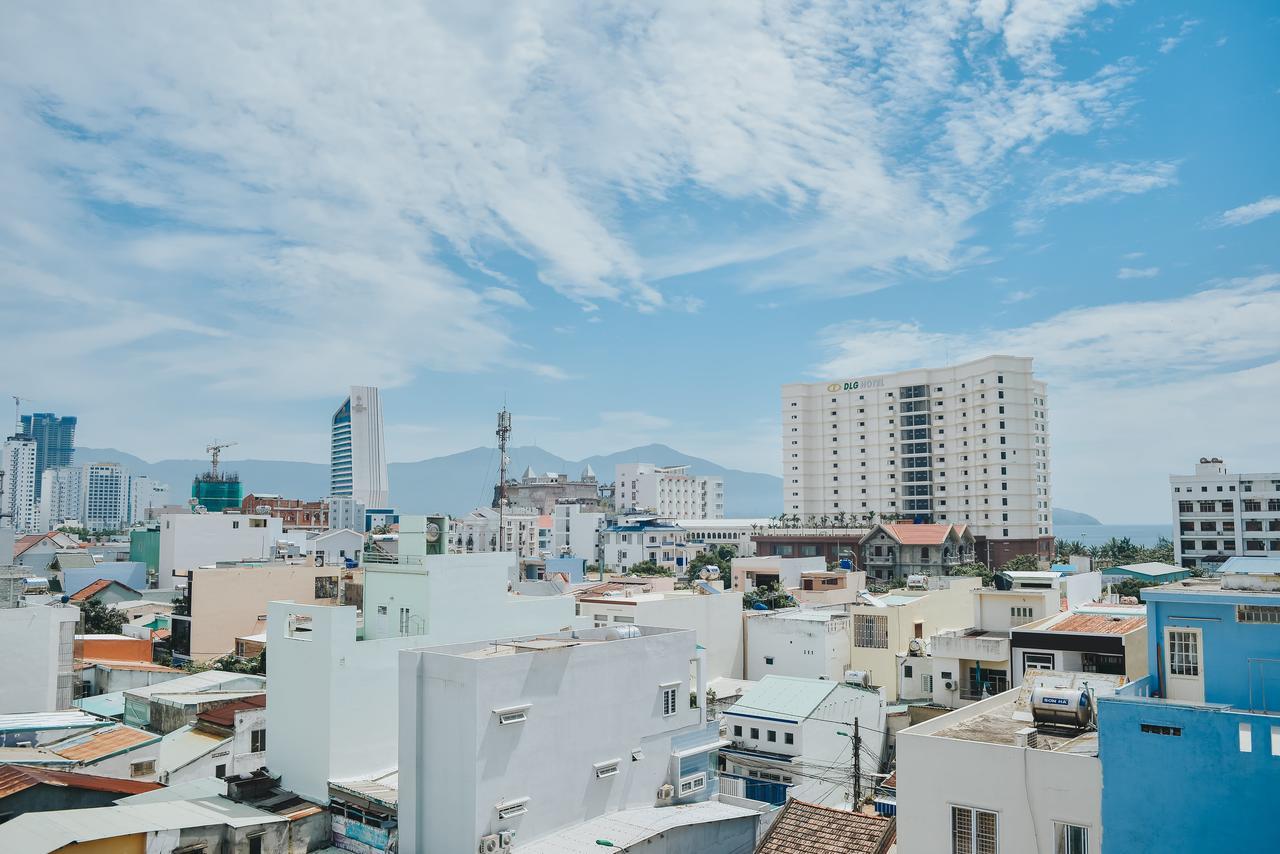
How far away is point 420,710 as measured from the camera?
17.6 m

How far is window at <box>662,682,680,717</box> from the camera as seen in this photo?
20.7 meters

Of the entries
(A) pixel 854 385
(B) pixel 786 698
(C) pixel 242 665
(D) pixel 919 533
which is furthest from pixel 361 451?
(B) pixel 786 698

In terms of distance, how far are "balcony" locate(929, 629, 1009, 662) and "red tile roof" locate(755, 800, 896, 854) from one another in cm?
1560

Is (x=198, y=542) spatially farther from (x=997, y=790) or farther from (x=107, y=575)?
(x=997, y=790)

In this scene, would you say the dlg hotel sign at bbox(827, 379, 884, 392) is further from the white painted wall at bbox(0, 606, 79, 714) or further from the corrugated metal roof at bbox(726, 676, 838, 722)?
the white painted wall at bbox(0, 606, 79, 714)

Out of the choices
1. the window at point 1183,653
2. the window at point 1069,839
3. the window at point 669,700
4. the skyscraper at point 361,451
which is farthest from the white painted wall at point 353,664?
the skyscraper at point 361,451

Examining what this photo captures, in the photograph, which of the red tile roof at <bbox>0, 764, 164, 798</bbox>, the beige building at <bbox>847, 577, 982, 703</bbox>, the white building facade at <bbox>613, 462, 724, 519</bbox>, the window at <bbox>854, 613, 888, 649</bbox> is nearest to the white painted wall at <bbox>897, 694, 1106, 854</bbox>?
the red tile roof at <bbox>0, 764, 164, 798</bbox>

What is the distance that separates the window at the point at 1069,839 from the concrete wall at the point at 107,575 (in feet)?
212

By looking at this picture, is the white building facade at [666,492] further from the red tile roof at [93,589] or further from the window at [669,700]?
the window at [669,700]

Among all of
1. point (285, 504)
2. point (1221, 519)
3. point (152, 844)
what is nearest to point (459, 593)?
point (152, 844)

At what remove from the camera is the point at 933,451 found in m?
99.0

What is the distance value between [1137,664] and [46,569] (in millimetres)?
80903

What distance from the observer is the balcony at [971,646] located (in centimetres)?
3070

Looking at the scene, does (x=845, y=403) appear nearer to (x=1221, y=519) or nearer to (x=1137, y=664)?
(x=1221, y=519)
